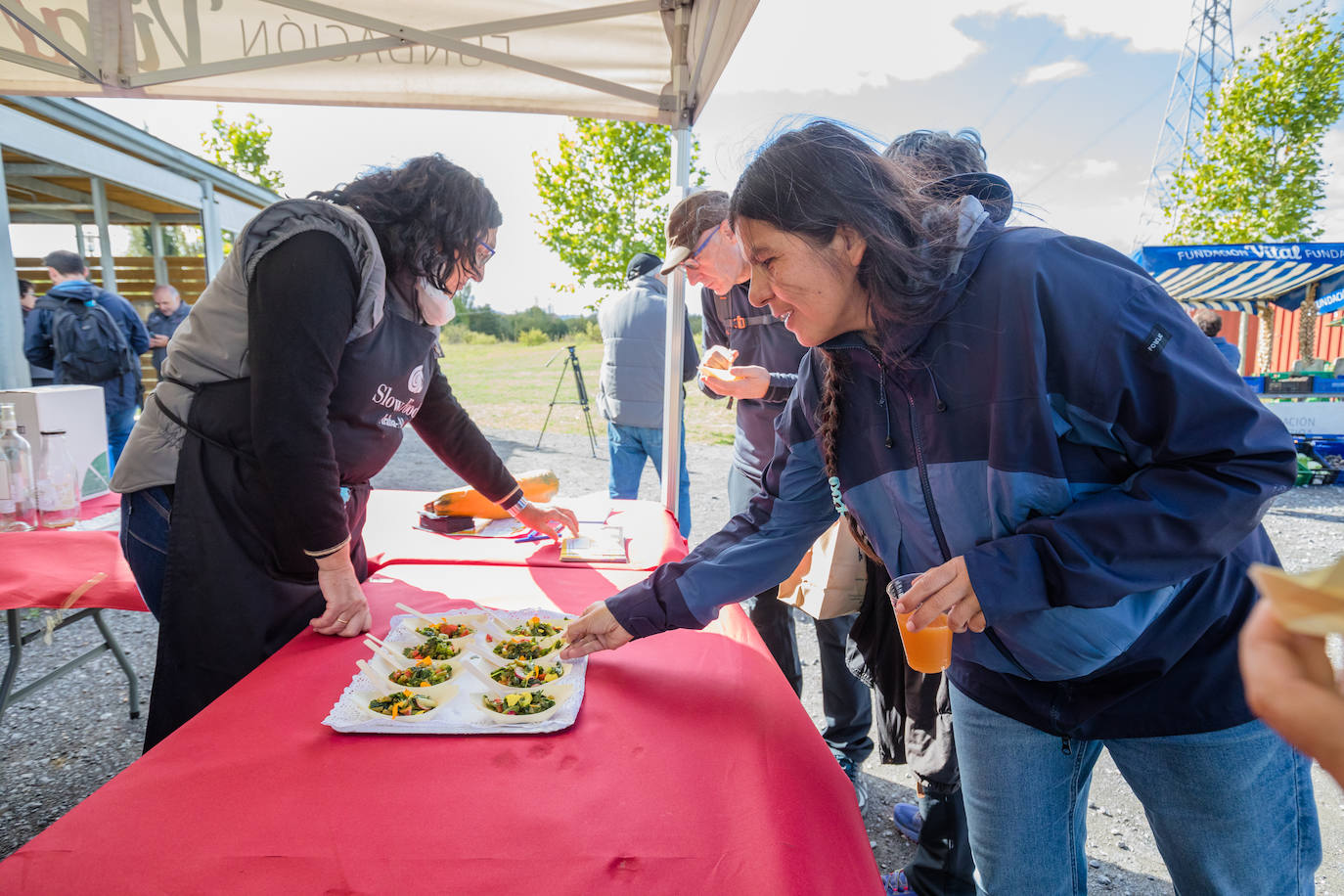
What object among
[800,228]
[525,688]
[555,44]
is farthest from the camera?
[555,44]

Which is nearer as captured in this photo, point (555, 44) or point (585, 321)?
point (555, 44)

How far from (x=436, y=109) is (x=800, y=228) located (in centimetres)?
205

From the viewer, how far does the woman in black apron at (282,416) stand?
125cm

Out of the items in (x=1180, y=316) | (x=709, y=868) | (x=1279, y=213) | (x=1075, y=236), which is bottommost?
(x=709, y=868)

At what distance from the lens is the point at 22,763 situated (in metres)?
2.52

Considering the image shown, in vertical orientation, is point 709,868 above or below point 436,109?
below

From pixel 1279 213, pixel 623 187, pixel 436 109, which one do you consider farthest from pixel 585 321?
pixel 436 109

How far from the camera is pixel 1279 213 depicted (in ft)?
49.1

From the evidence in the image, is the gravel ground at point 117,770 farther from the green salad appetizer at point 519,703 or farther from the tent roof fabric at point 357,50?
the tent roof fabric at point 357,50

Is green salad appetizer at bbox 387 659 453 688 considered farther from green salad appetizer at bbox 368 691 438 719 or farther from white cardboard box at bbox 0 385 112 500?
white cardboard box at bbox 0 385 112 500

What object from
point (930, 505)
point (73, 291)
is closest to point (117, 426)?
point (73, 291)

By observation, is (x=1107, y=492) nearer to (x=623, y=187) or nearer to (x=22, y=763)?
(x=22, y=763)

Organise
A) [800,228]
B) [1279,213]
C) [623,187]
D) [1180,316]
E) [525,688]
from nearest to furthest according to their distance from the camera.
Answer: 1. [1180,316]
2. [800,228]
3. [525,688]
4. [623,187]
5. [1279,213]

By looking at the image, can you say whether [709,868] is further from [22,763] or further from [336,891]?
[22,763]
